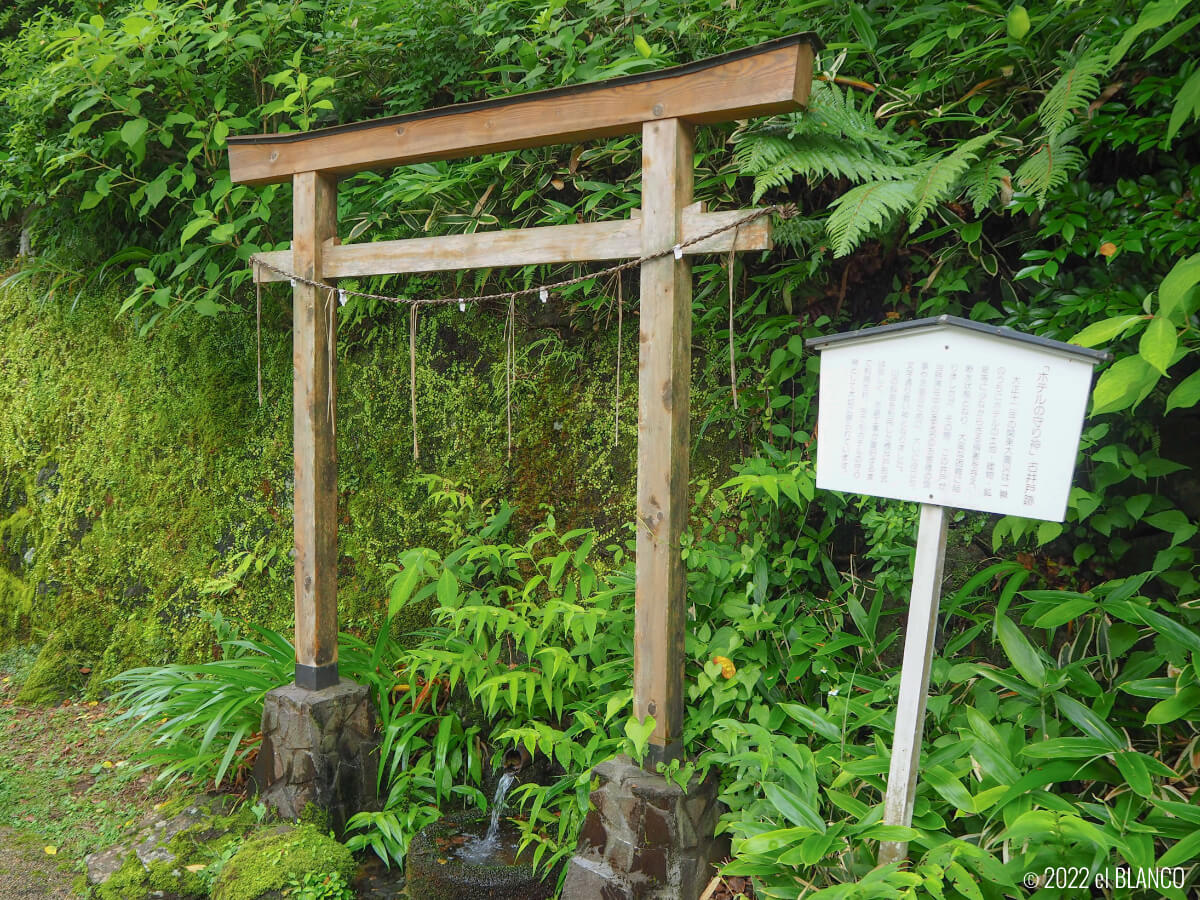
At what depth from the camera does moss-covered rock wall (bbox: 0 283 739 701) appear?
4445mm

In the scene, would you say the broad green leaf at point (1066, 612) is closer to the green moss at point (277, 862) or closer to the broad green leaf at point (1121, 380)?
the broad green leaf at point (1121, 380)

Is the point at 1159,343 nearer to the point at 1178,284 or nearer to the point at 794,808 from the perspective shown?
the point at 1178,284

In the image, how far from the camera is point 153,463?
5.88 metres

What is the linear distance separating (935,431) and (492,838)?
8.26 feet

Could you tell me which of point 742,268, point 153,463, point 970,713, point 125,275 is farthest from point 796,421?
point 125,275

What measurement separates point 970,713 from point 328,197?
3287 mm

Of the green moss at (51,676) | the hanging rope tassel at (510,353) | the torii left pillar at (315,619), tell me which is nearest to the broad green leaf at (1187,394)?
the hanging rope tassel at (510,353)

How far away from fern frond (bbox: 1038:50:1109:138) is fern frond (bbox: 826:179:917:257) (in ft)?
1.45

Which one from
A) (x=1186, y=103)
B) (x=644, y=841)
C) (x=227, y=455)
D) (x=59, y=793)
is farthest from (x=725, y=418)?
(x=59, y=793)

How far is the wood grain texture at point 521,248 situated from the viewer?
113 inches

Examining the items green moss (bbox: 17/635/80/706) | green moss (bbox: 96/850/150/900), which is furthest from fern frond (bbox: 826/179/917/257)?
green moss (bbox: 17/635/80/706)

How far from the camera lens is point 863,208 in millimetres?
2695

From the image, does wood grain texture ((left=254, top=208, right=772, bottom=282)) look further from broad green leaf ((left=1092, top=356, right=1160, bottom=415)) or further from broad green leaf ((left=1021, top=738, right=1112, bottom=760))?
broad green leaf ((left=1021, top=738, right=1112, bottom=760))

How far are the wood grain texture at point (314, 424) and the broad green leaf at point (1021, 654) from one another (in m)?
2.79
